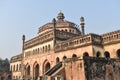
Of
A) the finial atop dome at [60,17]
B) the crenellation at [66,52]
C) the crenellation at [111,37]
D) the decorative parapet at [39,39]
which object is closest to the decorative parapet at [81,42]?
the crenellation at [66,52]

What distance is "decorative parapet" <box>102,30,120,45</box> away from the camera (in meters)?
31.6

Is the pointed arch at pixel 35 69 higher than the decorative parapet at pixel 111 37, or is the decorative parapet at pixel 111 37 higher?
the decorative parapet at pixel 111 37

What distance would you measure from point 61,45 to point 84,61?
12.8m

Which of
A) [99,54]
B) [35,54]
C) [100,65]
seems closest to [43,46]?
[35,54]

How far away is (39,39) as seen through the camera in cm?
4209

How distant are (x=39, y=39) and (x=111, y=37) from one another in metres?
14.5

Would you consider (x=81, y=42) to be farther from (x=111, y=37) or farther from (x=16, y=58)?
(x=16, y=58)

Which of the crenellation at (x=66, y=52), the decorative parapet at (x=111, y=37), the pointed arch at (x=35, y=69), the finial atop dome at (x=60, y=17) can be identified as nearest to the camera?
the crenellation at (x=66, y=52)

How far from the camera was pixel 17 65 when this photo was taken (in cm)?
5156

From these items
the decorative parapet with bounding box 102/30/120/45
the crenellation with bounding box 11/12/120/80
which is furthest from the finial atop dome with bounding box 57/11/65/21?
the decorative parapet with bounding box 102/30/120/45

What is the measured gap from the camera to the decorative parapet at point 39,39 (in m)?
39.5

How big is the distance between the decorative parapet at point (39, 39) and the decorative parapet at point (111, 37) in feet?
31.4

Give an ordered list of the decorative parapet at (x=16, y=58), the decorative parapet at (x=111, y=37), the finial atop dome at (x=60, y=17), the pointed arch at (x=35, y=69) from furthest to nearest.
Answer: the decorative parapet at (x=16, y=58) < the finial atop dome at (x=60, y=17) < the pointed arch at (x=35, y=69) < the decorative parapet at (x=111, y=37)

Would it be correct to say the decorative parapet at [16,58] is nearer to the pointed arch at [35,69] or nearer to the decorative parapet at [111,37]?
the pointed arch at [35,69]
